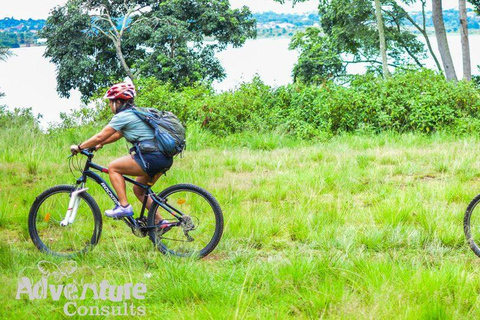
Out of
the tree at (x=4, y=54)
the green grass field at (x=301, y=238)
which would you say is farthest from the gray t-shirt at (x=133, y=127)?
the tree at (x=4, y=54)

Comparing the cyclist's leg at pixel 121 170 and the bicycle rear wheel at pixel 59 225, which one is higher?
the cyclist's leg at pixel 121 170

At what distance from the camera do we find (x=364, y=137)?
1255 cm

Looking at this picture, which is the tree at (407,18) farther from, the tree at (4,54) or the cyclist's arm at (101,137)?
the cyclist's arm at (101,137)

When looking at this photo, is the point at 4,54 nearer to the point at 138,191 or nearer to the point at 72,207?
the point at 72,207

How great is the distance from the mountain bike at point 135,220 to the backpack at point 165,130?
408 mm

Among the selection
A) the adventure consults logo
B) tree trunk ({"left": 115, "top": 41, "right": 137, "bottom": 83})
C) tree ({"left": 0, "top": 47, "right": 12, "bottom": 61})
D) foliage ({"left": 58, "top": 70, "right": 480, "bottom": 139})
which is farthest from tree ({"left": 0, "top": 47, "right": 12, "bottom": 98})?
the adventure consults logo

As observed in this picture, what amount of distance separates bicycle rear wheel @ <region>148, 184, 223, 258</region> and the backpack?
40cm

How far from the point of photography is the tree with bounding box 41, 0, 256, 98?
3675 cm

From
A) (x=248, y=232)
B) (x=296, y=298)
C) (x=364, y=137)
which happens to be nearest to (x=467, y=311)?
(x=296, y=298)

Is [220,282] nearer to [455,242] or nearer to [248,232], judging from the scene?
[248,232]

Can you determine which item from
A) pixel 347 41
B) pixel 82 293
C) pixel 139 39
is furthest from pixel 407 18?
pixel 82 293

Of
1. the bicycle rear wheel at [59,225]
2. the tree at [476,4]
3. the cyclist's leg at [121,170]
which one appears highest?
the tree at [476,4]

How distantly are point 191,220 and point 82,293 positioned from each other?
1.51 meters

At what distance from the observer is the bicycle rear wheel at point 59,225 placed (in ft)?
19.8
